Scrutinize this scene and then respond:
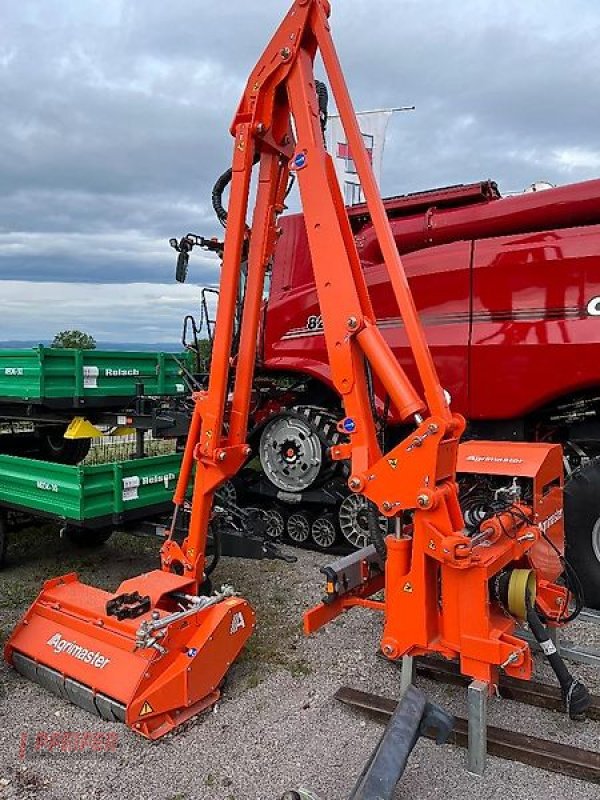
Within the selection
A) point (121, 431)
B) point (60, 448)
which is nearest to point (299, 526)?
point (121, 431)

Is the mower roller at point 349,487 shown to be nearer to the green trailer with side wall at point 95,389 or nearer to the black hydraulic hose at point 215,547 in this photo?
the black hydraulic hose at point 215,547

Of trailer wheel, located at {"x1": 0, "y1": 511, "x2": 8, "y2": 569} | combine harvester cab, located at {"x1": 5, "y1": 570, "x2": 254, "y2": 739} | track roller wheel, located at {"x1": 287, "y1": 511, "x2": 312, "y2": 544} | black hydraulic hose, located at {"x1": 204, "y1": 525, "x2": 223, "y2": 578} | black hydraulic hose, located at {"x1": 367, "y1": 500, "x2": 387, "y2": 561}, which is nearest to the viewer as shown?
combine harvester cab, located at {"x1": 5, "y1": 570, "x2": 254, "y2": 739}

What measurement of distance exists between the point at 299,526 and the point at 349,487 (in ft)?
11.2

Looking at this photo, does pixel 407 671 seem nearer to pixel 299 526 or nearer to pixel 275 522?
pixel 299 526

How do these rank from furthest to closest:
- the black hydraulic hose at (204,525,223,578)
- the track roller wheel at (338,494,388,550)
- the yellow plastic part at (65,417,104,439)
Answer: the track roller wheel at (338,494,388,550), the yellow plastic part at (65,417,104,439), the black hydraulic hose at (204,525,223,578)

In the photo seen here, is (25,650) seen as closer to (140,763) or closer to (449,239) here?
(140,763)

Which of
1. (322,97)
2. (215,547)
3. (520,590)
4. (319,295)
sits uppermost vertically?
(322,97)

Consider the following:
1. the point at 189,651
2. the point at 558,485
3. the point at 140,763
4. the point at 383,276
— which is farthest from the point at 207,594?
the point at 383,276

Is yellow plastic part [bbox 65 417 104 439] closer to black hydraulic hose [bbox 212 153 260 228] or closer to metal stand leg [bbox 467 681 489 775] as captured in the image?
black hydraulic hose [bbox 212 153 260 228]

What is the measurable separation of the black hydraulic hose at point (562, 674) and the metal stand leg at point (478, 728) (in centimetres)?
42

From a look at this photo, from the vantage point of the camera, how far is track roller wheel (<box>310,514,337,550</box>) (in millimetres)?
6617

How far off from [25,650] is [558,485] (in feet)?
10.9

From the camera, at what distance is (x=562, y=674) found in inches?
136
